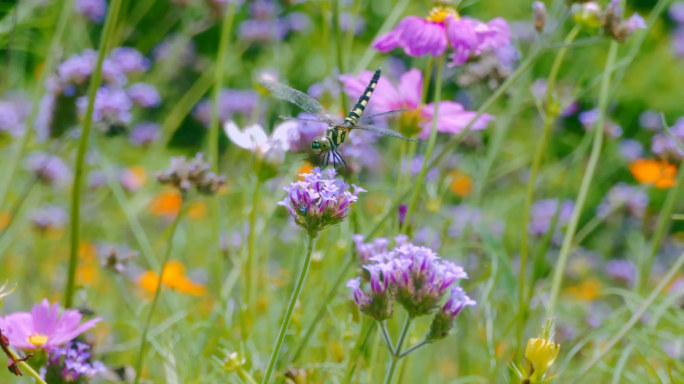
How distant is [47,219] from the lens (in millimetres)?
1472

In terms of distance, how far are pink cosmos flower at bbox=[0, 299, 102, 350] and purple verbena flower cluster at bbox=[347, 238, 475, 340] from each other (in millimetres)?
203

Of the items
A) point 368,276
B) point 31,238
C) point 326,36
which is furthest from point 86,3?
point 368,276

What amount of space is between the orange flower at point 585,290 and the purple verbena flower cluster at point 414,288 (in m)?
1.12

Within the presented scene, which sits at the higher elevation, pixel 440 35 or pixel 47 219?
pixel 440 35

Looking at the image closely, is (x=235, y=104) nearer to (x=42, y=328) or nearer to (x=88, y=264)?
(x=88, y=264)

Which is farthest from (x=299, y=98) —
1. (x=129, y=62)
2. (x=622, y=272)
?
(x=622, y=272)

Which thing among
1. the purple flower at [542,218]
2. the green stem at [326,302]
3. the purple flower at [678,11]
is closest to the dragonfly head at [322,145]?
the green stem at [326,302]

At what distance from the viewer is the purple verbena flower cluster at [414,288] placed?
566 millimetres

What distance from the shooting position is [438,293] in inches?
22.3

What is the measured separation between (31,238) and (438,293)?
1.14 metres

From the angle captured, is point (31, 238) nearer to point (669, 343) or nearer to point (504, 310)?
point (504, 310)

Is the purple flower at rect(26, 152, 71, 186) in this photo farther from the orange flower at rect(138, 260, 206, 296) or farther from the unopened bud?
the unopened bud

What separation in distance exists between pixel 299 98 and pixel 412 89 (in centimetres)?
15

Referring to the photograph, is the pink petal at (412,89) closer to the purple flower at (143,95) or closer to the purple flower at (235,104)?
the purple flower at (143,95)
